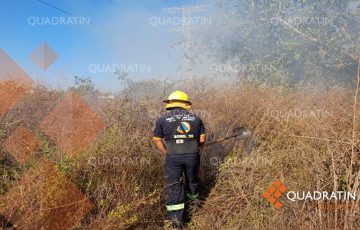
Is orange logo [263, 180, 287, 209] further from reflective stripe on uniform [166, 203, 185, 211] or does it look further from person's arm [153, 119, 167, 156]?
person's arm [153, 119, 167, 156]

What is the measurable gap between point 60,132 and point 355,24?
8941 mm

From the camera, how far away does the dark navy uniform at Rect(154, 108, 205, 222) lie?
165 inches

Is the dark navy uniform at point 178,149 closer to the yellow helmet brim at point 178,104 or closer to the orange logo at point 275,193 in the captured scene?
the yellow helmet brim at point 178,104

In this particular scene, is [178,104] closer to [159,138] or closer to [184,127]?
[184,127]

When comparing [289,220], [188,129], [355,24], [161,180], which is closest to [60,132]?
[161,180]

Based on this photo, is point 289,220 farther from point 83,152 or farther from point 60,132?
point 60,132

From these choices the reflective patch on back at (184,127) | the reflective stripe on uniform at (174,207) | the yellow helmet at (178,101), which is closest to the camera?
the reflective stripe on uniform at (174,207)

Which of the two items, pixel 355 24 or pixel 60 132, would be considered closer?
pixel 60 132

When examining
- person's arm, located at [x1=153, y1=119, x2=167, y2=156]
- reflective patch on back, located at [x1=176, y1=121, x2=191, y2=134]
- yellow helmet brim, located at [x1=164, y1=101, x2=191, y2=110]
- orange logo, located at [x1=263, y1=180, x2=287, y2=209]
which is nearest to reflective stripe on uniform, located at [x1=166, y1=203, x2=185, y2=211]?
person's arm, located at [x1=153, y1=119, x2=167, y2=156]

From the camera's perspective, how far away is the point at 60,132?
5199 mm

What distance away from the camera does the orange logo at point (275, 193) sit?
11.8ft

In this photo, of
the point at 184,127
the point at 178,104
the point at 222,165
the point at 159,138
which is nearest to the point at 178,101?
the point at 178,104

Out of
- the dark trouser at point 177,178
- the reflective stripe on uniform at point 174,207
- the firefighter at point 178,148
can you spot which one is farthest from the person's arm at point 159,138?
the reflective stripe on uniform at point 174,207

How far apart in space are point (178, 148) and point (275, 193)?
137cm
